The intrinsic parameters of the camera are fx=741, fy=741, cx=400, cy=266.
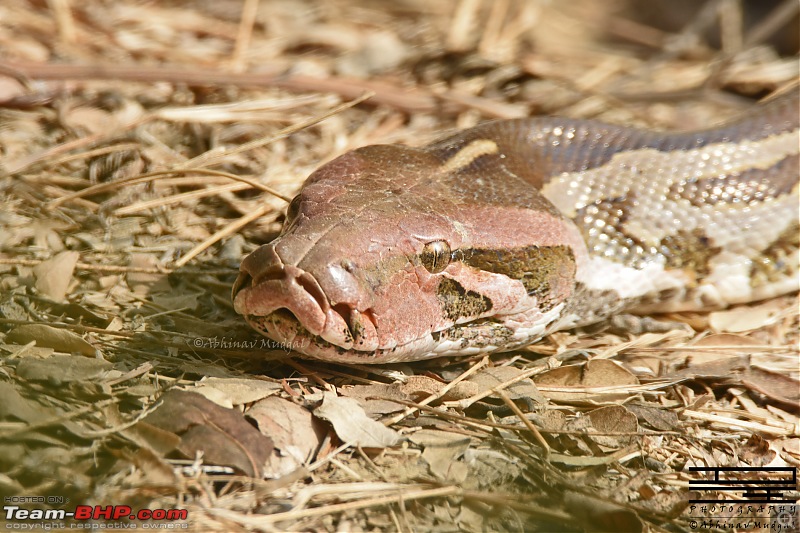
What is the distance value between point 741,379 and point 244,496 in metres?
2.57

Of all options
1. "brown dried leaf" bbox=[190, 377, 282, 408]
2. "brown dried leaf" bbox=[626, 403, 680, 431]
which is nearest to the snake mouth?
"brown dried leaf" bbox=[190, 377, 282, 408]

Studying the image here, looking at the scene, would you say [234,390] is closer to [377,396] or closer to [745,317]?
[377,396]

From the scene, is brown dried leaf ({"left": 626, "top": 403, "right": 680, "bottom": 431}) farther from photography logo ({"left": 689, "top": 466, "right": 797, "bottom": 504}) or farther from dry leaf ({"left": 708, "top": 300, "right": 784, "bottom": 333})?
dry leaf ({"left": 708, "top": 300, "right": 784, "bottom": 333})

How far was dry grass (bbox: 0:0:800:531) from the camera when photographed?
8.90ft

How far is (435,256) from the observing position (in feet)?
10.7

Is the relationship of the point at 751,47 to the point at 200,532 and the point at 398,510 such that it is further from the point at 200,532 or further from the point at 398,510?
the point at 200,532

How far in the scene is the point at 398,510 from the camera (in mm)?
2693

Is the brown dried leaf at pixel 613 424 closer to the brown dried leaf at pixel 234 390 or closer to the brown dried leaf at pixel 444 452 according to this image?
the brown dried leaf at pixel 444 452

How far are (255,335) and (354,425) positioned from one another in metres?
0.82

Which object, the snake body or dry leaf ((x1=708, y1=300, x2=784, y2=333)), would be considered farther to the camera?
dry leaf ((x1=708, y1=300, x2=784, y2=333))

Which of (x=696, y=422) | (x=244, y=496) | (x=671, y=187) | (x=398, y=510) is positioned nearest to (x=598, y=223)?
(x=671, y=187)

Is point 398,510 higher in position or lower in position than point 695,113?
lower

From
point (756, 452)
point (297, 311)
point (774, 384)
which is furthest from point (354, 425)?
point (774, 384)

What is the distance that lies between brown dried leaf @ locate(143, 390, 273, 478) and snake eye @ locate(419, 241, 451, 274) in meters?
1.01
